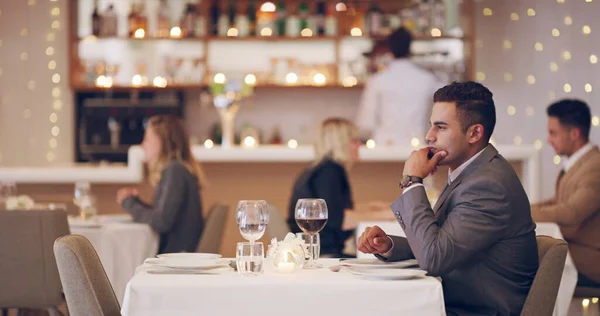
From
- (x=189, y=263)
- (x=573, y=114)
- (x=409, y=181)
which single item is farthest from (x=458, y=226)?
(x=573, y=114)

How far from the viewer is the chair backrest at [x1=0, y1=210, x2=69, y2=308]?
407 cm

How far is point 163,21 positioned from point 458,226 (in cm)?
628

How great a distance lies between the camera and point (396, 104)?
7.10m

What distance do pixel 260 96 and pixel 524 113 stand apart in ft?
7.90

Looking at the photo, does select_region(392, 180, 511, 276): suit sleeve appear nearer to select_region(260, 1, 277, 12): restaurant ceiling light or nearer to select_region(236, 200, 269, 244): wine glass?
select_region(236, 200, 269, 244): wine glass

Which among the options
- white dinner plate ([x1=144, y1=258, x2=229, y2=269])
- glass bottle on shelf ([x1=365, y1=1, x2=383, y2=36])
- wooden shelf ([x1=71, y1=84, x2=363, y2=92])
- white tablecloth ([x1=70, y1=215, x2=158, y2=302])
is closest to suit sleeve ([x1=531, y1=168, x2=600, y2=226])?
white tablecloth ([x1=70, y1=215, x2=158, y2=302])

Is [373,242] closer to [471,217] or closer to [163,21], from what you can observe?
[471,217]

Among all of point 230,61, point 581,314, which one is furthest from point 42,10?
point 581,314

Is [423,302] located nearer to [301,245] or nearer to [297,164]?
[301,245]

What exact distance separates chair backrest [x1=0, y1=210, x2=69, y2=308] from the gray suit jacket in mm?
1995

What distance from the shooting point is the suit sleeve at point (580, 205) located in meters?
4.36

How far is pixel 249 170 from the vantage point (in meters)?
6.07

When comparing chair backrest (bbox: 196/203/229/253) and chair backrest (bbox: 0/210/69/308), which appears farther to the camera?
chair backrest (bbox: 196/203/229/253)

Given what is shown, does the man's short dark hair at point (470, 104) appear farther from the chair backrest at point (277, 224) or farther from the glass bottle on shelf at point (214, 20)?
the glass bottle on shelf at point (214, 20)
